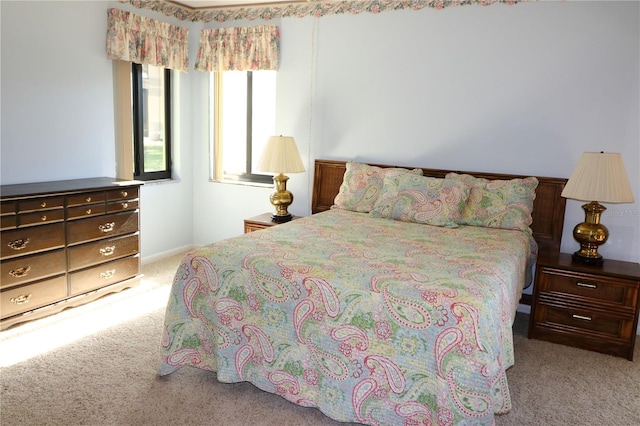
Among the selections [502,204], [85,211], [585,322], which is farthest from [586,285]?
[85,211]

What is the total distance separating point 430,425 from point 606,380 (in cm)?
140

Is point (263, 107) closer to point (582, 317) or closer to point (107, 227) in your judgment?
point (107, 227)

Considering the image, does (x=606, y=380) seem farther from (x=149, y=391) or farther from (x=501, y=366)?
(x=149, y=391)

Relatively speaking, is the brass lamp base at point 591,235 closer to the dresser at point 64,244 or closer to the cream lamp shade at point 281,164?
the cream lamp shade at point 281,164

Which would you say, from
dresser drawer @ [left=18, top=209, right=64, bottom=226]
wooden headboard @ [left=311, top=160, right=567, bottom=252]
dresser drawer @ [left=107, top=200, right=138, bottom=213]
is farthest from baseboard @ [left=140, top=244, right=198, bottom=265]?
wooden headboard @ [left=311, top=160, right=567, bottom=252]

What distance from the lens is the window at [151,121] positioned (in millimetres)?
4555

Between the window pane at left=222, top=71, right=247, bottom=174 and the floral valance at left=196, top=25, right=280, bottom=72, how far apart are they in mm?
244

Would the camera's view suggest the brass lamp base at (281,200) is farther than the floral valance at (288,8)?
Yes

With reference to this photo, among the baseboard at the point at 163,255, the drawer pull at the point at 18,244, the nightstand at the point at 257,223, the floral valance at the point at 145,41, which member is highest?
the floral valance at the point at 145,41

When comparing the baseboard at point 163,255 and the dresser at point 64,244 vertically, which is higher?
the dresser at point 64,244

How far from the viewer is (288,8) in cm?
452

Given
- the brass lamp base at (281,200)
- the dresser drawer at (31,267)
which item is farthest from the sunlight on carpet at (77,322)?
the brass lamp base at (281,200)

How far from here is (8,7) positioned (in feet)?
10.8

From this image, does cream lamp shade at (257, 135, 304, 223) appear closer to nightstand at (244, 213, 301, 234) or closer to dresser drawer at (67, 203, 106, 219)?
nightstand at (244, 213, 301, 234)
